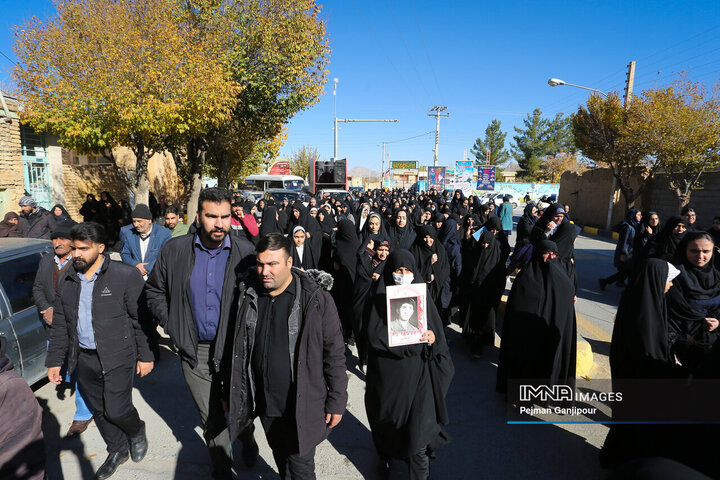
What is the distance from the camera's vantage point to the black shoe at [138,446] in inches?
118

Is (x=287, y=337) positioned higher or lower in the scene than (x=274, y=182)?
lower

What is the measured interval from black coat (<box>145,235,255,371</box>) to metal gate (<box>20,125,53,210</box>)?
1478cm

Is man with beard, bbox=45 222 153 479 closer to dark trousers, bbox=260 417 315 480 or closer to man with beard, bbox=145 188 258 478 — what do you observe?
man with beard, bbox=145 188 258 478

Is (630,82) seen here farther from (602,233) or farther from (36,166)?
(36,166)

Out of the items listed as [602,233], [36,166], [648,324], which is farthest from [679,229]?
[36,166]

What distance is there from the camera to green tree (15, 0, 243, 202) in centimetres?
934

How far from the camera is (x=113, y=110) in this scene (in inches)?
372

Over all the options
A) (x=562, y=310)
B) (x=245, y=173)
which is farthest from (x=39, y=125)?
(x=245, y=173)

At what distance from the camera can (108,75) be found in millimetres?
9203

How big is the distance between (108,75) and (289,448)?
33.7 feet

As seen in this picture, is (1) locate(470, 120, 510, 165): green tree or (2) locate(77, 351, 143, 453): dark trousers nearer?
(2) locate(77, 351, 143, 453): dark trousers

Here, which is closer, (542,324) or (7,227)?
(542,324)

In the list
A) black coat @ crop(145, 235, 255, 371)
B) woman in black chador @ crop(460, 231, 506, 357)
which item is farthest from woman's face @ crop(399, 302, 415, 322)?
woman in black chador @ crop(460, 231, 506, 357)

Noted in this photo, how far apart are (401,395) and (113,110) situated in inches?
401
